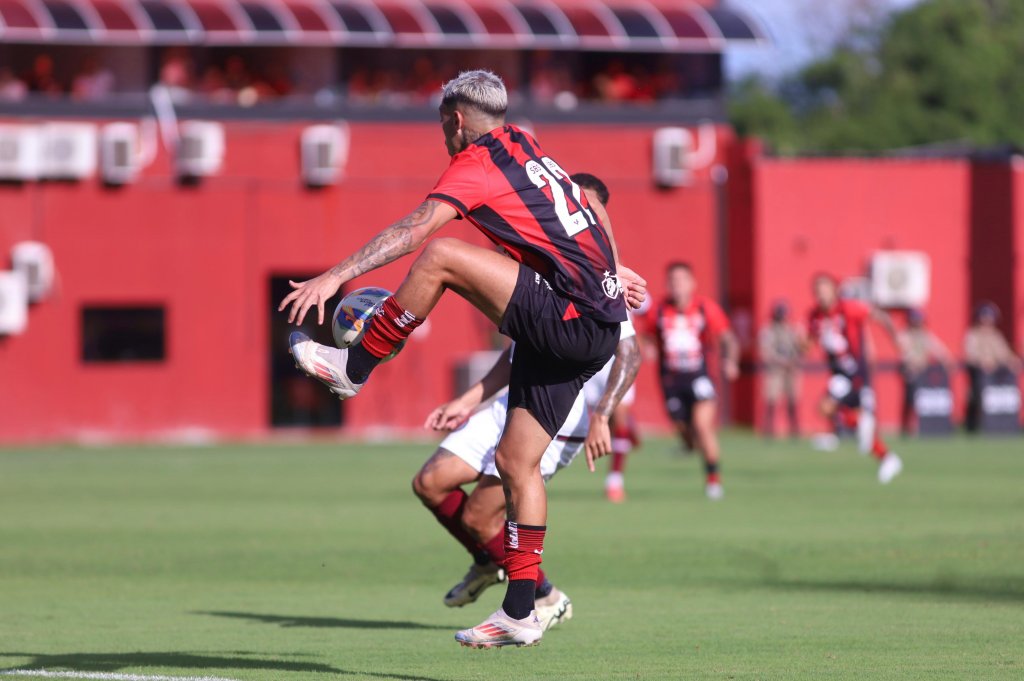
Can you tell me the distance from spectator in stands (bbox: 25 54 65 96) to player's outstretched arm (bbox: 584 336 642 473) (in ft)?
85.9

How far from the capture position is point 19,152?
1217 inches

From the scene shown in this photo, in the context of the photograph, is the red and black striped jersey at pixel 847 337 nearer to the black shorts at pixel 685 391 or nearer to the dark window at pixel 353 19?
the black shorts at pixel 685 391

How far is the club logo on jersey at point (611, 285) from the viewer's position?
709cm

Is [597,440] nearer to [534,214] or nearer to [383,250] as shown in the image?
[534,214]

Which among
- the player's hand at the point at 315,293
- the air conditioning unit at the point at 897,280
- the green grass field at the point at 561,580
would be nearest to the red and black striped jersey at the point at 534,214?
the player's hand at the point at 315,293

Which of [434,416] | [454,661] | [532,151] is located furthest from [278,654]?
[532,151]

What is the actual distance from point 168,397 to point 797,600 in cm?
2382

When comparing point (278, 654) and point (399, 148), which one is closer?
point (278, 654)

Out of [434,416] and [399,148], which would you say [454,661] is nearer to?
[434,416]

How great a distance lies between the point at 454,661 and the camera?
305 inches

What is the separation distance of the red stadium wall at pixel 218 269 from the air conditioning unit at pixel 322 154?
220mm

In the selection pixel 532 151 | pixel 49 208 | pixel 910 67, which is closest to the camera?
pixel 532 151

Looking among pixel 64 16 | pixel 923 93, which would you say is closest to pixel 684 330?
pixel 64 16

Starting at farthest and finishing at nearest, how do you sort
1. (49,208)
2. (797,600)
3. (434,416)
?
(49,208)
(797,600)
(434,416)
